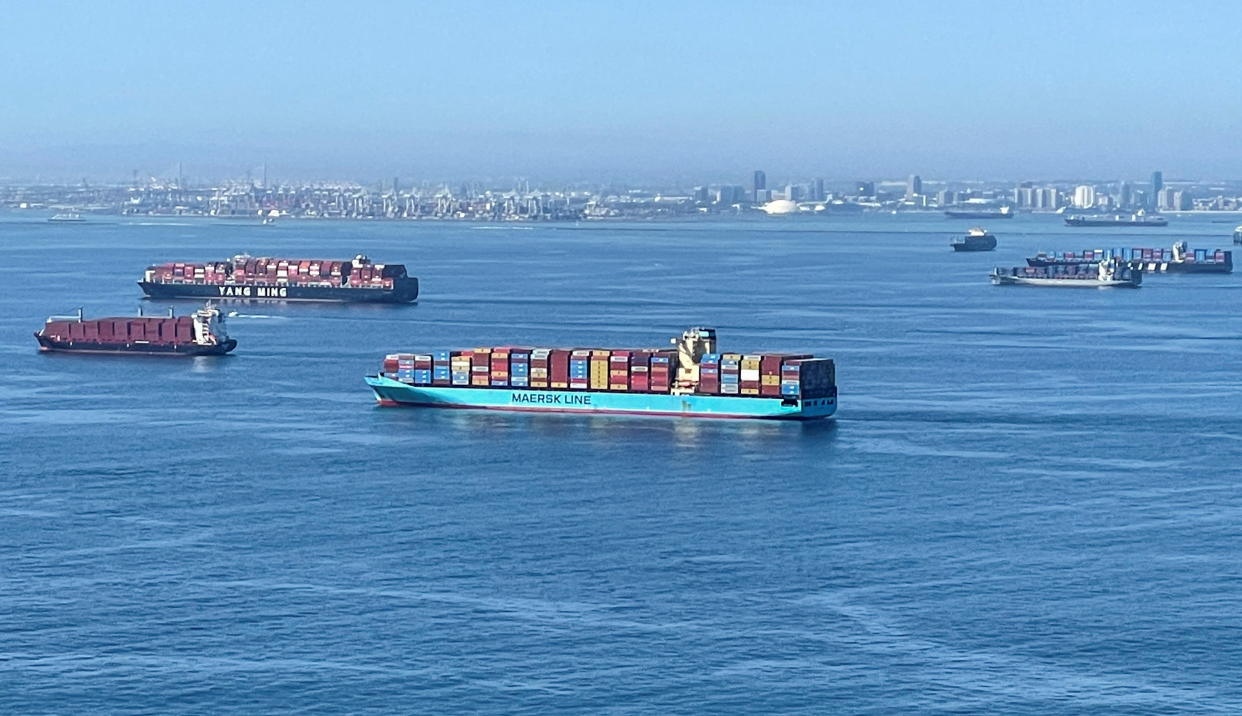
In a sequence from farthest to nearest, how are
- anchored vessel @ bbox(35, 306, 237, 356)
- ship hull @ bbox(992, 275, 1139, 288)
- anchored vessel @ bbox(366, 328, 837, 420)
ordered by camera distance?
ship hull @ bbox(992, 275, 1139, 288), anchored vessel @ bbox(35, 306, 237, 356), anchored vessel @ bbox(366, 328, 837, 420)

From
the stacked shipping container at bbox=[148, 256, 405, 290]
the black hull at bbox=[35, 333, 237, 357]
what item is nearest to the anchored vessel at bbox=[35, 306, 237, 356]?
the black hull at bbox=[35, 333, 237, 357]

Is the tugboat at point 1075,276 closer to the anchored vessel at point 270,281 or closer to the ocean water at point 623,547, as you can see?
the anchored vessel at point 270,281

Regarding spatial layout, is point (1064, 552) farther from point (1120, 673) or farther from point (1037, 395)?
A: point (1037, 395)

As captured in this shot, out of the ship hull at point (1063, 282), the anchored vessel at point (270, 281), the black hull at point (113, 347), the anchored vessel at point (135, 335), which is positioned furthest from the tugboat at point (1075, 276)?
the black hull at point (113, 347)

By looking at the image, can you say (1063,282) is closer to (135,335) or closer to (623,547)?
(135,335)

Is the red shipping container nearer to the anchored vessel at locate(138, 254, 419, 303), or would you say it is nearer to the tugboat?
the anchored vessel at locate(138, 254, 419, 303)

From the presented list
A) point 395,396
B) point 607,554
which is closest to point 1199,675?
point 607,554

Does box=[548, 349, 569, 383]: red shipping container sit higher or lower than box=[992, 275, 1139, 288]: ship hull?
higher
